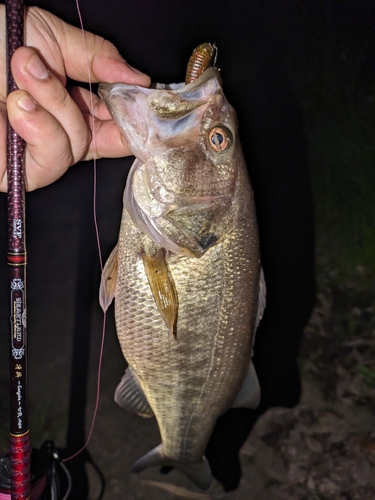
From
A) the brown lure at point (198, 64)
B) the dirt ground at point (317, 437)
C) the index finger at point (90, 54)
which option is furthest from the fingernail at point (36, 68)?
the dirt ground at point (317, 437)

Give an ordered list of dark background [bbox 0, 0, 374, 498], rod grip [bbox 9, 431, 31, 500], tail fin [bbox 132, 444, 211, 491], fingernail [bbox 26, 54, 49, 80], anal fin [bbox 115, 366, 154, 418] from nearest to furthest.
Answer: fingernail [bbox 26, 54, 49, 80] → rod grip [bbox 9, 431, 31, 500] → anal fin [bbox 115, 366, 154, 418] → tail fin [bbox 132, 444, 211, 491] → dark background [bbox 0, 0, 374, 498]

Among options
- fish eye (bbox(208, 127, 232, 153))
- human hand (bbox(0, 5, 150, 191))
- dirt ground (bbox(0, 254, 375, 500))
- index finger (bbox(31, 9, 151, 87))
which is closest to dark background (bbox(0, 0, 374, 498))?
dirt ground (bbox(0, 254, 375, 500))

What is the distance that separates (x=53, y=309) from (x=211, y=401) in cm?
109

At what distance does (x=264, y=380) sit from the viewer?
2201 millimetres

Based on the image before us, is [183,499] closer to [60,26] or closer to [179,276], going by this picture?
[179,276]

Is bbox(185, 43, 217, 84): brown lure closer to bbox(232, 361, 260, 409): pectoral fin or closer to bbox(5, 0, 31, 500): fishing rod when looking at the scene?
bbox(5, 0, 31, 500): fishing rod

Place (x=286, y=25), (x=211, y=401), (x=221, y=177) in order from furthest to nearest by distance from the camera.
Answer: (x=286, y=25)
(x=211, y=401)
(x=221, y=177)

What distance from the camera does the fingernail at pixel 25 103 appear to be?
41.2 inches

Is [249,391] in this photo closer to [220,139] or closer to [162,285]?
[162,285]

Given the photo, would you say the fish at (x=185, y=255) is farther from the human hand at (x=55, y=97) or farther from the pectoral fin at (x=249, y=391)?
the human hand at (x=55, y=97)

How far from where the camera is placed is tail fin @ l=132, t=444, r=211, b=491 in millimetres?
1589

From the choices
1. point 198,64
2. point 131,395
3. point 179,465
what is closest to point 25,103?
point 198,64

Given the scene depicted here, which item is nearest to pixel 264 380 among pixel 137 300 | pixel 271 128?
pixel 137 300

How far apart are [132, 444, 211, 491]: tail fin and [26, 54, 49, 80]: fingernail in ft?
5.02
